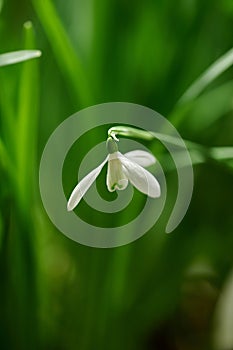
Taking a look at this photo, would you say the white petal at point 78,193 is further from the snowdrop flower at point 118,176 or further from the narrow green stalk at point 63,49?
the narrow green stalk at point 63,49

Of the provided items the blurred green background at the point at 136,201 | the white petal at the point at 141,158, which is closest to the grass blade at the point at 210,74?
the blurred green background at the point at 136,201

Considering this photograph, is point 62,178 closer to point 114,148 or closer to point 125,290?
point 125,290

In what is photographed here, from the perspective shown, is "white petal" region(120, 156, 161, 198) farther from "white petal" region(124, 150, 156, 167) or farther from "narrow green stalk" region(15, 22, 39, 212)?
"narrow green stalk" region(15, 22, 39, 212)

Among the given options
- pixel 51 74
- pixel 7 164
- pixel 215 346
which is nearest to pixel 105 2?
pixel 51 74

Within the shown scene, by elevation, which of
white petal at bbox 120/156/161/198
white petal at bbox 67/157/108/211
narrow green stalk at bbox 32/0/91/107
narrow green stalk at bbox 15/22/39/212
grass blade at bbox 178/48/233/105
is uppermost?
narrow green stalk at bbox 32/0/91/107

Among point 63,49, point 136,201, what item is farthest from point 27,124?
point 136,201

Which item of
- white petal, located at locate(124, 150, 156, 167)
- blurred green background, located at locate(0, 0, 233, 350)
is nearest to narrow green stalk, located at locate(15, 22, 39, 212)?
blurred green background, located at locate(0, 0, 233, 350)
